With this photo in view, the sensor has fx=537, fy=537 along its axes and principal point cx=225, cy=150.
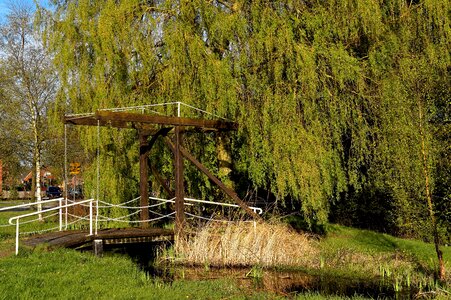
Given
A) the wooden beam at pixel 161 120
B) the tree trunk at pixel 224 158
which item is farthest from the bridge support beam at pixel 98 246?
the tree trunk at pixel 224 158

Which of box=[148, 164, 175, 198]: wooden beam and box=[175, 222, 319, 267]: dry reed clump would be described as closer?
box=[175, 222, 319, 267]: dry reed clump

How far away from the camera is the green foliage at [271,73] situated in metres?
13.4

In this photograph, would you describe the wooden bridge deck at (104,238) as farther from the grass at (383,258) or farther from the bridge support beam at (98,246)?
the grass at (383,258)

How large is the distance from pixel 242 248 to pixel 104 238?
123 inches

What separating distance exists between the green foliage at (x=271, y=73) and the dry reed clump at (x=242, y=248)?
1127mm

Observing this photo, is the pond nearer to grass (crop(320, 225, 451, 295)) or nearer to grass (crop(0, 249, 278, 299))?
grass (crop(320, 225, 451, 295))

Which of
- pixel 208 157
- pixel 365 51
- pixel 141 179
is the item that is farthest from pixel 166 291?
pixel 365 51

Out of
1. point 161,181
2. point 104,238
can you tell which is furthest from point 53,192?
point 104,238

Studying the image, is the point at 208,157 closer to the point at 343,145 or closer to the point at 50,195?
the point at 343,145

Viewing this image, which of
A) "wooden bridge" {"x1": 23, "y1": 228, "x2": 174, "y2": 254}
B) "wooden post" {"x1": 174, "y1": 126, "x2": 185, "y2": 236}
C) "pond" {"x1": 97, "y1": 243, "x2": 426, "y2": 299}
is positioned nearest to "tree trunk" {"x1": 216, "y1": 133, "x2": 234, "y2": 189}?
"wooden post" {"x1": 174, "y1": 126, "x2": 185, "y2": 236}

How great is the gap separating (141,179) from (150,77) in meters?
2.81

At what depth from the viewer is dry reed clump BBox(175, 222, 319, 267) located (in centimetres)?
1216

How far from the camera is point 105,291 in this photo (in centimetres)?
790

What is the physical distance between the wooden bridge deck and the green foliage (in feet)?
6.98
